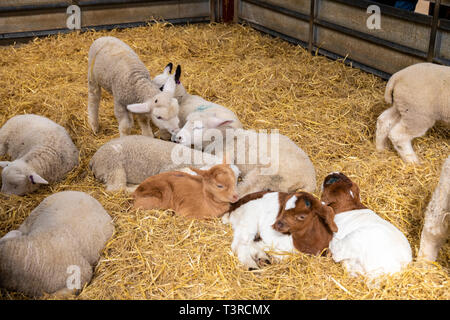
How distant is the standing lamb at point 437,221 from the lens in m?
3.35

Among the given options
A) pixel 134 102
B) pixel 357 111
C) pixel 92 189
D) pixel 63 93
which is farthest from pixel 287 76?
pixel 92 189

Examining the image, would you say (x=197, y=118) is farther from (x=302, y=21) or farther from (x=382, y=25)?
(x=302, y=21)

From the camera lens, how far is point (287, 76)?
6918mm

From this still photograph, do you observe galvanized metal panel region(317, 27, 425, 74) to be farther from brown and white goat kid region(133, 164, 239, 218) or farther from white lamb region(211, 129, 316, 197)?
brown and white goat kid region(133, 164, 239, 218)

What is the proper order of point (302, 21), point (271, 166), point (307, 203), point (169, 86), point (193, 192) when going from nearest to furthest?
point (307, 203)
point (193, 192)
point (271, 166)
point (169, 86)
point (302, 21)

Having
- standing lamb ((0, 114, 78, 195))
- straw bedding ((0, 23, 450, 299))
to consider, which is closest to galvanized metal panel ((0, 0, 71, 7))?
straw bedding ((0, 23, 450, 299))

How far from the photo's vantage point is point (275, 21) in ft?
28.1

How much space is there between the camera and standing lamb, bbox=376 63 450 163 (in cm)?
460

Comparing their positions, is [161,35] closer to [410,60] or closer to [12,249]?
[410,60]

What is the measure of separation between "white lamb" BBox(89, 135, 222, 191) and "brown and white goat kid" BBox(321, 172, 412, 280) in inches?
49.3

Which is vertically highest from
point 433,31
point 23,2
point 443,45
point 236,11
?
point 23,2

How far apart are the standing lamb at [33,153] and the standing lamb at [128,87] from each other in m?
0.67

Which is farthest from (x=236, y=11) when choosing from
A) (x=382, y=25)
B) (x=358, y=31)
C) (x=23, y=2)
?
(x=23, y=2)

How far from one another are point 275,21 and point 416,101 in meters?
4.46
